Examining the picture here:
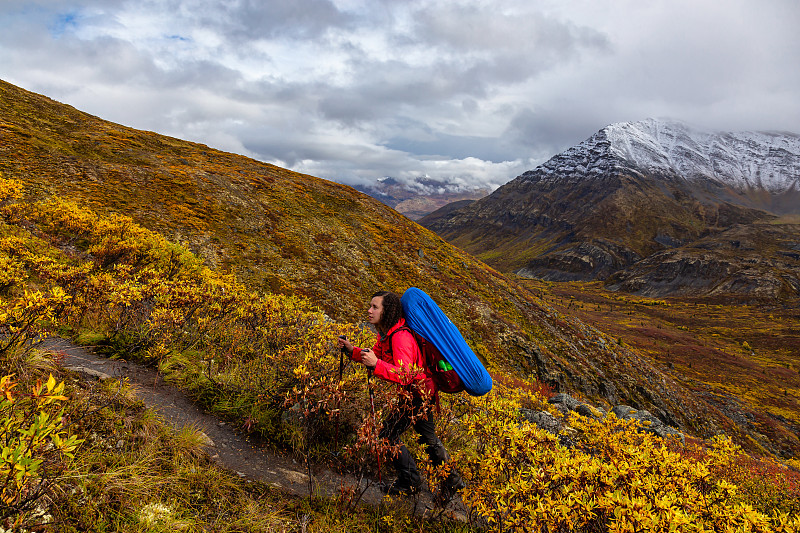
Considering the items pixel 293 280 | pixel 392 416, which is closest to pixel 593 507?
pixel 392 416

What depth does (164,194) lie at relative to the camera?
18047 mm

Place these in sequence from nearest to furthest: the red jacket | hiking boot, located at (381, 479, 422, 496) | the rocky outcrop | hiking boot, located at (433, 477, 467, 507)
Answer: the red jacket → hiking boot, located at (433, 477, 467, 507) → hiking boot, located at (381, 479, 422, 496) → the rocky outcrop

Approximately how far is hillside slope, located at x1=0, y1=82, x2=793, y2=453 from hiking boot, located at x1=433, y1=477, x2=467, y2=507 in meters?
11.4

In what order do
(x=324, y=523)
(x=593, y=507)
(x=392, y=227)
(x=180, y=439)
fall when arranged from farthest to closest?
1. (x=392, y=227)
2. (x=180, y=439)
3. (x=324, y=523)
4. (x=593, y=507)

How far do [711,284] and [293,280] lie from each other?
182 metres

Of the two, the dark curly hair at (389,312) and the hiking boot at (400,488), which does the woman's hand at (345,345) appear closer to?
the dark curly hair at (389,312)

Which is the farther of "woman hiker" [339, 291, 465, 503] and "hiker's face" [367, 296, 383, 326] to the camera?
"hiker's face" [367, 296, 383, 326]

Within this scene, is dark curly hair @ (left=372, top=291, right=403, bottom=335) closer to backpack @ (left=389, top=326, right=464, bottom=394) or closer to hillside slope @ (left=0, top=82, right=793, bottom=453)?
backpack @ (left=389, top=326, right=464, bottom=394)

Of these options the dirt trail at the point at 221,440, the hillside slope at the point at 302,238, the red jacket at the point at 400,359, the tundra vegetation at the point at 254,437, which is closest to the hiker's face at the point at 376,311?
the red jacket at the point at 400,359

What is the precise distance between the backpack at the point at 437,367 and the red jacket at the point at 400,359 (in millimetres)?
61

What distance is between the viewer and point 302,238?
20203 mm

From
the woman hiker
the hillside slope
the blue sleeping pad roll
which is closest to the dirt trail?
the woman hiker

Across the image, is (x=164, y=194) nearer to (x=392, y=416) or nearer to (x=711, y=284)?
(x=392, y=416)

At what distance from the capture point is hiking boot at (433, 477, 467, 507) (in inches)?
148
